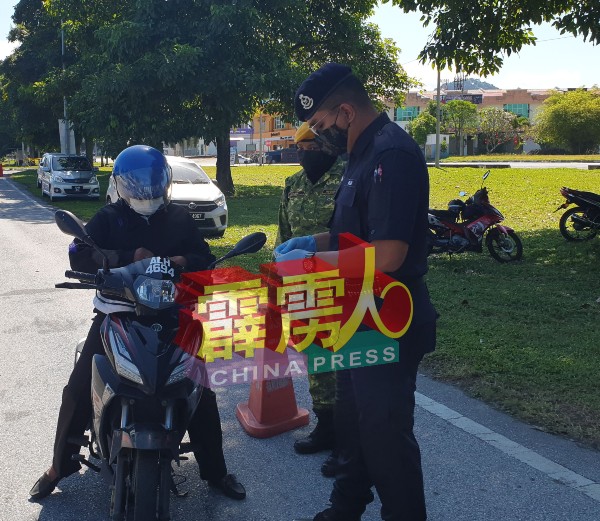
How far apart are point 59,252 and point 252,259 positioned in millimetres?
4067

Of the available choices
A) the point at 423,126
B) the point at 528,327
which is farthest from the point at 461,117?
the point at 528,327

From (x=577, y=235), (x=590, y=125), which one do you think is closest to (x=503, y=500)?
(x=577, y=235)

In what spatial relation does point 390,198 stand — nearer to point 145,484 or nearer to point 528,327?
point 145,484

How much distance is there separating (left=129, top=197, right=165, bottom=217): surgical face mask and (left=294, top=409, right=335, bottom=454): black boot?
177cm

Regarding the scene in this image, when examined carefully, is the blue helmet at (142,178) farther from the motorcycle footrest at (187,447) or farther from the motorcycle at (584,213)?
the motorcycle at (584,213)

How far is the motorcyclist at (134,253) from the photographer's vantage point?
325 centimetres

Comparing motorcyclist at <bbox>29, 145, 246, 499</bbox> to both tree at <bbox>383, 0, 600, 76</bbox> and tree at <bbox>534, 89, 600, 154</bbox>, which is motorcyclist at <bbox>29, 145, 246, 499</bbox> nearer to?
tree at <bbox>383, 0, 600, 76</bbox>

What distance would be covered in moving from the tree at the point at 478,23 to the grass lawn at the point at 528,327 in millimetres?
3418

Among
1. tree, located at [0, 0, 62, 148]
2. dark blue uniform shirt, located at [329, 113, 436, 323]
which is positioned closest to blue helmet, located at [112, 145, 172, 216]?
dark blue uniform shirt, located at [329, 113, 436, 323]

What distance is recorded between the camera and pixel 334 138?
9.48 feet

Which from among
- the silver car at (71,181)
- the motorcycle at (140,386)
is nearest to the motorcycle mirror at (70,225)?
the motorcycle at (140,386)

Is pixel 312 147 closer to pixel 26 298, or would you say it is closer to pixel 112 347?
pixel 112 347

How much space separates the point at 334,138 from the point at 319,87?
22 cm

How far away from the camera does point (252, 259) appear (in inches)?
435
